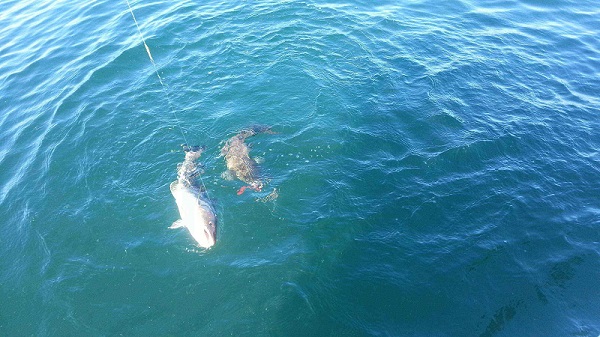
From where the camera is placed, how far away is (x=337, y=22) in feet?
80.8

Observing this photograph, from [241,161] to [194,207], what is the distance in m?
3.16

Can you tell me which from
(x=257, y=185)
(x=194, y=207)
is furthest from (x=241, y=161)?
(x=194, y=207)

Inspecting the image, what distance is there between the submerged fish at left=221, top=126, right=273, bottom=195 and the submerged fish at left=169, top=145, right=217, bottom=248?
1346mm

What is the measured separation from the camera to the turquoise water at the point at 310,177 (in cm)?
1161

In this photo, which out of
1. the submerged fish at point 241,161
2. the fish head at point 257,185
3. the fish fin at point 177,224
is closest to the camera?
the fish fin at point 177,224

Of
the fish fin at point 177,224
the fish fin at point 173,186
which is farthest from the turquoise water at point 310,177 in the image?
the fish fin at point 173,186

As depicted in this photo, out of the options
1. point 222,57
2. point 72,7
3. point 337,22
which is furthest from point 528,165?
point 72,7

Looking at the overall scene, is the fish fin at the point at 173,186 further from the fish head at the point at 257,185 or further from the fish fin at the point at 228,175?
the fish head at the point at 257,185

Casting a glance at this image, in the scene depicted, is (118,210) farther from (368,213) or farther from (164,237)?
(368,213)

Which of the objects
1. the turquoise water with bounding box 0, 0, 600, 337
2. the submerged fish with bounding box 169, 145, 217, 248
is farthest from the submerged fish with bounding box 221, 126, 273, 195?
the submerged fish with bounding box 169, 145, 217, 248

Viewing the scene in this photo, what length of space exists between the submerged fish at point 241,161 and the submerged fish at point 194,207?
1346mm

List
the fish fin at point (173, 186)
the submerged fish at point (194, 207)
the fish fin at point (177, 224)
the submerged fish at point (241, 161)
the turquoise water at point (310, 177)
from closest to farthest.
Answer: the turquoise water at point (310, 177), the submerged fish at point (194, 207), the fish fin at point (177, 224), the fish fin at point (173, 186), the submerged fish at point (241, 161)

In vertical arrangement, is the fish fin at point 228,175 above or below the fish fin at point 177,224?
above

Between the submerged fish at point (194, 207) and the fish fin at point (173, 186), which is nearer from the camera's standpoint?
the submerged fish at point (194, 207)
